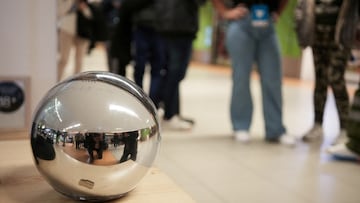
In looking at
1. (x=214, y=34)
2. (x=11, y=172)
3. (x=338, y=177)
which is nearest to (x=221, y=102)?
(x=338, y=177)

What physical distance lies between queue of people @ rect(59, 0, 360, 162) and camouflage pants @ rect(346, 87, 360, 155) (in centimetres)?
3

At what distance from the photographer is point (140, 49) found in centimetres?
311

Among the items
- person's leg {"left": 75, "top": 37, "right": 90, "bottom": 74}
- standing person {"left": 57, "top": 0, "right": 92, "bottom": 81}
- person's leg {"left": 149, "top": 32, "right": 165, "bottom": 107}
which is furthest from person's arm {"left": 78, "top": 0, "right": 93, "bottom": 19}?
person's leg {"left": 149, "top": 32, "right": 165, "bottom": 107}

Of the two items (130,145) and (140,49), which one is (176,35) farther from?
(130,145)

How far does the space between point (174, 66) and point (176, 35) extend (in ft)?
0.68

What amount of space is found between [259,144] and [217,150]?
1.05 ft

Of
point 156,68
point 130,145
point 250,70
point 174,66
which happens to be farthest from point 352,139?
point 130,145

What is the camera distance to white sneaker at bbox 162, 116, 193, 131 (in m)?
3.00

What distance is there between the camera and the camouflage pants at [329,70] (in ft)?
8.75

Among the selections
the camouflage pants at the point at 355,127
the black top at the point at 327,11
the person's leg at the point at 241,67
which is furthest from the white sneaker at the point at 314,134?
the black top at the point at 327,11

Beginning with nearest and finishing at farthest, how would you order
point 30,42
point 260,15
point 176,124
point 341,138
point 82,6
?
point 30,42 → point 260,15 → point 341,138 → point 176,124 → point 82,6

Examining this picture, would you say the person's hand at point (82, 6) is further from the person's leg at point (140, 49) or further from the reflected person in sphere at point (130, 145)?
the reflected person in sphere at point (130, 145)

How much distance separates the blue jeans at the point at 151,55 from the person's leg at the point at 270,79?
0.77 meters

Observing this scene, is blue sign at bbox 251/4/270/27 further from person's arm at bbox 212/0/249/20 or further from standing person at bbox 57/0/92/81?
standing person at bbox 57/0/92/81
